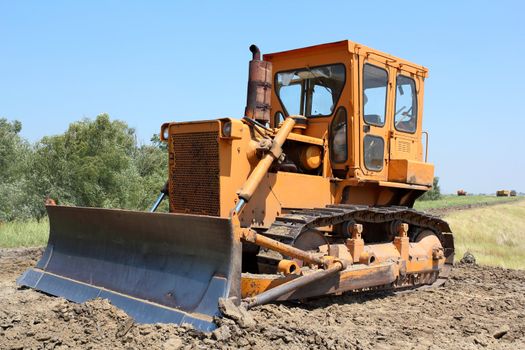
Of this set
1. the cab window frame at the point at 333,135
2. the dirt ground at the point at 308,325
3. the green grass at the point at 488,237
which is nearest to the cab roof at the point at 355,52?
the cab window frame at the point at 333,135

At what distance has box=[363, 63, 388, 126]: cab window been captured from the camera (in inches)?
319

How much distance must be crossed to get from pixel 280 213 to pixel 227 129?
1.32 m

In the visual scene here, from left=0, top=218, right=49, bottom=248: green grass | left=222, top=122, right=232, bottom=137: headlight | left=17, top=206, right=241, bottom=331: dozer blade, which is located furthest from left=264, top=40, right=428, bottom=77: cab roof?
left=0, top=218, right=49, bottom=248: green grass

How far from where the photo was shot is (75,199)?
1875cm

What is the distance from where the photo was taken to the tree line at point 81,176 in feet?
60.5

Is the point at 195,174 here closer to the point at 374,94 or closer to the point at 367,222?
the point at 367,222

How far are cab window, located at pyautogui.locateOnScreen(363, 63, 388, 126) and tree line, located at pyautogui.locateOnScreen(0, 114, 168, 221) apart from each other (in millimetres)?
11851

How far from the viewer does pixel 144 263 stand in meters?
6.18

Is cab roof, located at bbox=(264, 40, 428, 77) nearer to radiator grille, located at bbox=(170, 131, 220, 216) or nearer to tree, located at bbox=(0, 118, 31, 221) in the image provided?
radiator grille, located at bbox=(170, 131, 220, 216)

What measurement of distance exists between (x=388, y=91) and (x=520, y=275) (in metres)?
4.53

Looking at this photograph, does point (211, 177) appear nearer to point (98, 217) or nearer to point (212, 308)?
point (98, 217)

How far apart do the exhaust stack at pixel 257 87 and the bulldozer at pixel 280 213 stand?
1 centimetres

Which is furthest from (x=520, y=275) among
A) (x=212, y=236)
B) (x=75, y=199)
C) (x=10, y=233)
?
(x=75, y=199)

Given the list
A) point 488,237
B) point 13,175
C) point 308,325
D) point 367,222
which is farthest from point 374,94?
point 13,175
